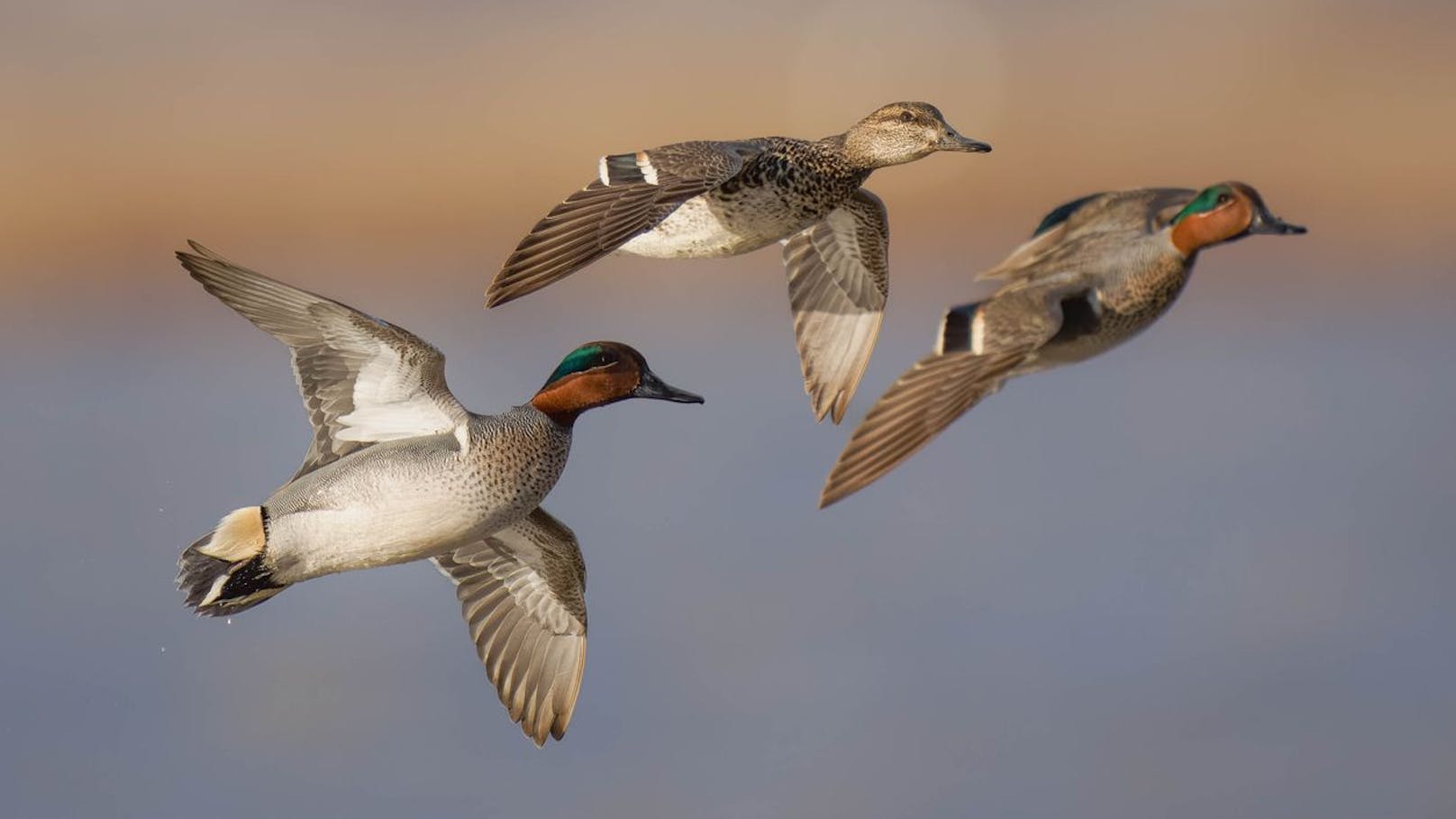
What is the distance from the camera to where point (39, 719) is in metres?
10.5

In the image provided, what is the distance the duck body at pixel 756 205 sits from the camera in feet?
20.5

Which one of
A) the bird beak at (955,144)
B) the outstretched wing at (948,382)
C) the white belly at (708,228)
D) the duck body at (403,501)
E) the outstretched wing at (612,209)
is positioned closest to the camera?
the outstretched wing at (948,382)

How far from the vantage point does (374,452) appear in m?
5.65

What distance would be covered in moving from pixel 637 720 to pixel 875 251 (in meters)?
4.08

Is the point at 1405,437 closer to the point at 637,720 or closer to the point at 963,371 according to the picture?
the point at 637,720

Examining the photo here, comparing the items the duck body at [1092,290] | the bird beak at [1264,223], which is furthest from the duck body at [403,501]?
the bird beak at [1264,223]

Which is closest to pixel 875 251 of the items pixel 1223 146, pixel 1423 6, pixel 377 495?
pixel 377 495

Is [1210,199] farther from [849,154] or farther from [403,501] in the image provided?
[403,501]

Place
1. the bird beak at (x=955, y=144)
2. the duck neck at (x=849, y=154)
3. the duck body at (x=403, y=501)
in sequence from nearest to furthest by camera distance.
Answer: the duck body at (x=403, y=501) < the bird beak at (x=955, y=144) < the duck neck at (x=849, y=154)

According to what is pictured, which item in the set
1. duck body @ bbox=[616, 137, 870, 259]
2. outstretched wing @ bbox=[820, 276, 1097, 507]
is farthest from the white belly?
outstretched wing @ bbox=[820, 276, 1097, 507]

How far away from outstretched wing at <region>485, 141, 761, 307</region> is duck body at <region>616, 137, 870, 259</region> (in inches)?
4.0

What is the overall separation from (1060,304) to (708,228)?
1.58m

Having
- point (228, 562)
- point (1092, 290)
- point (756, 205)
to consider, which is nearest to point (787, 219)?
point (756, 205)

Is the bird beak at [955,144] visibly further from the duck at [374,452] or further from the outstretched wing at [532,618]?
the outstretched wing at [532,618]
